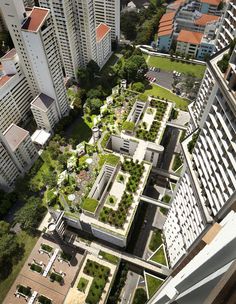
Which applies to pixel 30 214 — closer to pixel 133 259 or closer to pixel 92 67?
pixel 133 259

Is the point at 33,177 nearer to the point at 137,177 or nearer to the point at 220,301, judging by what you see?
the point at 137,177

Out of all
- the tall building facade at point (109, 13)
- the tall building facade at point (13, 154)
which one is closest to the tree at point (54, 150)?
the tall building facade at point (13, 154)

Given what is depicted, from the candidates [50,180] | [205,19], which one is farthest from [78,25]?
[205,19]

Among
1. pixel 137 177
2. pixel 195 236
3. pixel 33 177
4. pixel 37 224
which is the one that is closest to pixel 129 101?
pixel 137 177

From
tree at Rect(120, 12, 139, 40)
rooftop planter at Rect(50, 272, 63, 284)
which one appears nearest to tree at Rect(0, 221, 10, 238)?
rooftop planter at Rect(50, 272, 63, 284)

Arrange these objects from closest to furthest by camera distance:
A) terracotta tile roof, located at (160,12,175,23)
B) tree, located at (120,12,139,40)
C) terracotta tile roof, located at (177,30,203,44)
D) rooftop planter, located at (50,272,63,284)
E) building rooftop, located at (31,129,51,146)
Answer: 1. rooftop planter, located at (50,272,63,284)
2. building rooftop, located at (31,129,51,146)
3. terracotta tile roof, located at (177,30,203,44)
4. terracotta tile roof, located at (160,12,175,23)
5. tree, located at (120,12,139,40)

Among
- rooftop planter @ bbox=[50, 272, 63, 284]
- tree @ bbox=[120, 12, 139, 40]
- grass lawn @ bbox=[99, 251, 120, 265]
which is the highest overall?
tree @ bbox=[120, 12, 139, 40]

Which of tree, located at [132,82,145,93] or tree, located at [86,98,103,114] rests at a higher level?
tree, located at [132,82,145,93]

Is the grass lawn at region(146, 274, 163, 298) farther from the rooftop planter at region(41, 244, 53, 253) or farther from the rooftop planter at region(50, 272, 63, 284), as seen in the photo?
the rooftop planter at region(41, 244, 53, 253)
